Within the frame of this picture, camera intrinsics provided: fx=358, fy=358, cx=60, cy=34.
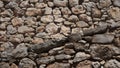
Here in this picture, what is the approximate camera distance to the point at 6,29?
4.33 metres

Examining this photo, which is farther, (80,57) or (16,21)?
(16,21)

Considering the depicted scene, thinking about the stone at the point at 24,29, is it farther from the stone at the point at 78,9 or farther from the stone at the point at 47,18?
the stone at the point at 78,9

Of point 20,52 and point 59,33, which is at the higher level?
point 59,33

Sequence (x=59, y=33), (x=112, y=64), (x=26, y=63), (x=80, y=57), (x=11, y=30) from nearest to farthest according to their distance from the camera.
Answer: (x=112, y=64), (x=80, y=57), (x=26, y=63), (x=59, y=33), (x=11, y=30)

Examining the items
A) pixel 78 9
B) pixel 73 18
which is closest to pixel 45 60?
pixel 73 18

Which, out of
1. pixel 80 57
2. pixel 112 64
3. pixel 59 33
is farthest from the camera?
pixel 59 33

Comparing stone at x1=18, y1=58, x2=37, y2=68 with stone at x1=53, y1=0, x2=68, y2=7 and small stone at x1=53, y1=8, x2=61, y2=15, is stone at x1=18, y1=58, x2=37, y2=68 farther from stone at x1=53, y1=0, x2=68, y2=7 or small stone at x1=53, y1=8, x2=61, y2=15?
stone at x1=53, y1=0, x2=68, y2=7

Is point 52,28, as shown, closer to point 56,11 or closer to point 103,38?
point 56,11

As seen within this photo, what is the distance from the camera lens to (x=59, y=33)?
421 cm

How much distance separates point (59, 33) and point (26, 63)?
1.78 ft

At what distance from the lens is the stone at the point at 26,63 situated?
397 cm

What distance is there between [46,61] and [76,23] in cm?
63

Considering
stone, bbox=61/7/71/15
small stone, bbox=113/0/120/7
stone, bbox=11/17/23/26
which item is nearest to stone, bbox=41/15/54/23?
stone, bbox=61/7/71/15

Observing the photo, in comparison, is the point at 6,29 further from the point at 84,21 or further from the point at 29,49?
the point at 84,21
